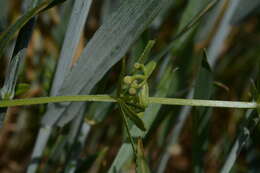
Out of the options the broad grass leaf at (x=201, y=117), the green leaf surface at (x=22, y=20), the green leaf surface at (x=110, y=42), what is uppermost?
the green leaf surface at (x=22, y=20)

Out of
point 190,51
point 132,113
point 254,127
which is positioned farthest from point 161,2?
point 190,51

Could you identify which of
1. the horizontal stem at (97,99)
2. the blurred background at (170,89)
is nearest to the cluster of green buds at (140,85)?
the horizontal stem at (97,99)

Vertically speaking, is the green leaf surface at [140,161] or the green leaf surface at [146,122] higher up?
the green leaf surface at [146,122]

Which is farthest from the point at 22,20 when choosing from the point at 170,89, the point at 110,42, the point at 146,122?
the point at 170,89

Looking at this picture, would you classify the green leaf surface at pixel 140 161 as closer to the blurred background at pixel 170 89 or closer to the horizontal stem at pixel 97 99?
the horizontal stem at pixel 97 99

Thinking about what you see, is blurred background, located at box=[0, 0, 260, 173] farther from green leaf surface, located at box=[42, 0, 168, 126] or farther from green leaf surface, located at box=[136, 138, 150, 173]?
green leaf surface, located at box=[136, 138, 150, 173]

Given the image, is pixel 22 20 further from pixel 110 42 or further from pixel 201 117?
pixel 201 117

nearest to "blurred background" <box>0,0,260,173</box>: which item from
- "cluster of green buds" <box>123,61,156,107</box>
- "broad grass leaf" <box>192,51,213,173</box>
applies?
"broad grass leaf" <box>192,51,213,173</box>

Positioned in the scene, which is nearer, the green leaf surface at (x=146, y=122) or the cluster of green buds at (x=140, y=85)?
the cluster of green buds at (x=140, y=85)

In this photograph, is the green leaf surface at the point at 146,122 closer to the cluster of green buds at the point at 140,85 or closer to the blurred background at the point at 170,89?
the blurred background at the point at 170,89
